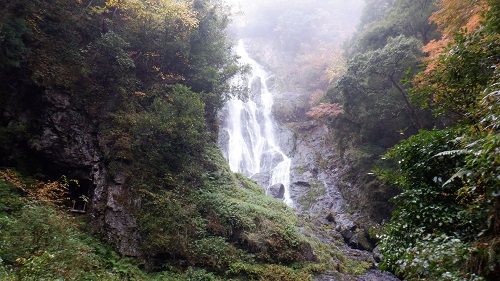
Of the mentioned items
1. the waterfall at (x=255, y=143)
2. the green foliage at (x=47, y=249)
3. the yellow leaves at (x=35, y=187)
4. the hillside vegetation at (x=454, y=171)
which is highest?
the waterfall at (x=255, y=143)

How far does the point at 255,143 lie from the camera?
24219mm

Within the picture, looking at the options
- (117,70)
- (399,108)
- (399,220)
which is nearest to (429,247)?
(399,220)

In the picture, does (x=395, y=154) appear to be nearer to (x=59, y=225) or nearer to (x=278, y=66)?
(x=59, y=225)

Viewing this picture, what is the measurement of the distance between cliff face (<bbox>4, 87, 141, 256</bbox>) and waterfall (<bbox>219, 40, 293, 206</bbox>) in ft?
41.7

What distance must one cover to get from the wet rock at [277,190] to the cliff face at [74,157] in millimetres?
12001

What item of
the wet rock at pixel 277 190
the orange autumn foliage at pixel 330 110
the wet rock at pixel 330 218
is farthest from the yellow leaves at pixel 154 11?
the wet rock at pixel 330 218

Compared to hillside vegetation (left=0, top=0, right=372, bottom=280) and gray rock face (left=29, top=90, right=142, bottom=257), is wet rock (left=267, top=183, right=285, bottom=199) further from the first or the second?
→ gray rock face (left=29, top=90, right=142, bottom=257)

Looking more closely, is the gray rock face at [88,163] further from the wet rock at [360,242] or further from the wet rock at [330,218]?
the wet rock at [330,218]

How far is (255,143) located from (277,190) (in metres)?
6.45

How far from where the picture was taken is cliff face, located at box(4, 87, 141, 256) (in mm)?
7441

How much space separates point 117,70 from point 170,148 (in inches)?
136

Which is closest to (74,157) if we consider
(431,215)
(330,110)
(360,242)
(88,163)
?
(88,163)

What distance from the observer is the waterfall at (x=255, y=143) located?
69.1ft

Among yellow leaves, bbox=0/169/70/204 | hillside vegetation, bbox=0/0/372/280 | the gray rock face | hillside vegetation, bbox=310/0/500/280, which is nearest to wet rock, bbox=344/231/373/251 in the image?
hillside vegetation, bbox=0/0/372/280
